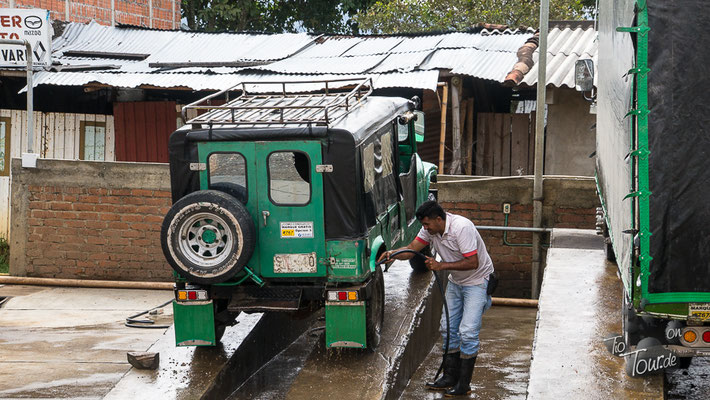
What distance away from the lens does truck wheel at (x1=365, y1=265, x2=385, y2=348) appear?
305 inches

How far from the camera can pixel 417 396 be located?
27.3 feet

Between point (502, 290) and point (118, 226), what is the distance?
580cm

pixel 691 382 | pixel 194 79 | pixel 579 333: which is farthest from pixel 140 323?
pixel 691 382

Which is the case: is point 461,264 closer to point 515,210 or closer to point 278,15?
point 515,210

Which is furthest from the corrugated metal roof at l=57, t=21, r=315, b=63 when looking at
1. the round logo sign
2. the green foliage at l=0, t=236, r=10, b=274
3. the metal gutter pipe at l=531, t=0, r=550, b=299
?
the metal gutter pipe at l=531, t=0, r=550, b=299

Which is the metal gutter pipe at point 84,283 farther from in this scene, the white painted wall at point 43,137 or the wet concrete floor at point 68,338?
the white painted wall at point 43,137

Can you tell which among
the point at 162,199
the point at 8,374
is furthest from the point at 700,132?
the point at 162,199

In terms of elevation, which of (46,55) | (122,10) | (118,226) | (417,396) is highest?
(122,10)

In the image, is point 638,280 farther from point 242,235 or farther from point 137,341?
point 137,341

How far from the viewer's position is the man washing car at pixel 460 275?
755 centimetres

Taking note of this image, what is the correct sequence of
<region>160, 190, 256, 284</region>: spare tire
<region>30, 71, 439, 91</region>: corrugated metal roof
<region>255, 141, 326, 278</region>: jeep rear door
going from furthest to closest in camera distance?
<region>30, 71, 439, 91</region>: corrugated metal roof → <region>255, 141, 326, 278</region>: jeep rear door → <region>160, 190, 256, 284</region>: spare tire

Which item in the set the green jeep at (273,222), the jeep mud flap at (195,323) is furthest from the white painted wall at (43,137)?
the jeep mud flap at (195,323)

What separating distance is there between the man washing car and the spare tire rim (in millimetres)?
1468

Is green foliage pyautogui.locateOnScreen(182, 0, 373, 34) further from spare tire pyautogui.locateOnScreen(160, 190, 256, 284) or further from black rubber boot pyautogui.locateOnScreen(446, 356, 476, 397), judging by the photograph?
black rubber boot pyautogui.locateOnScreen(446, 356, 476, 397)
